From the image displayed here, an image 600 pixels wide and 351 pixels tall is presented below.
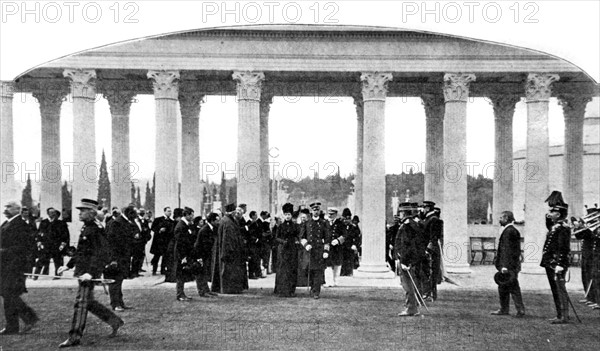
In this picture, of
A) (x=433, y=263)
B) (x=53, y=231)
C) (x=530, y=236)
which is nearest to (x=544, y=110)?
(x=530, y=236)

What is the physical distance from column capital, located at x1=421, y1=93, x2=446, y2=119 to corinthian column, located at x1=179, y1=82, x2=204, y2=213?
10311mm

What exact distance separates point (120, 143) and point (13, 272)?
16213mm

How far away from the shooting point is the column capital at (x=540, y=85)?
2306 cm

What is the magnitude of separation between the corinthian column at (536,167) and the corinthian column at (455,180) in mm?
2349

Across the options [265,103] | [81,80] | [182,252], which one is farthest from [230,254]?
[265,103]

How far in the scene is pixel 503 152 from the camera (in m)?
28.1

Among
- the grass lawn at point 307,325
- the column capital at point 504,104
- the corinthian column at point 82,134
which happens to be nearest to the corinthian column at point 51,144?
the corinthian column at point 82,134

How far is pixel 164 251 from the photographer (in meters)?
21.0

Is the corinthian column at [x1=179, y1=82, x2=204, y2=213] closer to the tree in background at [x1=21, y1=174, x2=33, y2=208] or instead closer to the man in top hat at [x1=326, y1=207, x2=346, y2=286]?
the man in top hat at [x1=326, y1=207, x2=346, y2=286]

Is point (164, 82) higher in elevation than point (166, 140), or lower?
higher

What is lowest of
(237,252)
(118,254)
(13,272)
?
(237,252)

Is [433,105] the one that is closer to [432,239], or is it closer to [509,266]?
[432,239]

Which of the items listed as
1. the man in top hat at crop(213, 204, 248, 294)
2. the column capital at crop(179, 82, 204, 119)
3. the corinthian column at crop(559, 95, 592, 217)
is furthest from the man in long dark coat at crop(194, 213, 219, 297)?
the corinthian column at crop(559, 95, 592, 217)

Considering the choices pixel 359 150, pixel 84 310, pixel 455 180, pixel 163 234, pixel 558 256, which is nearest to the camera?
pixel 84 310
